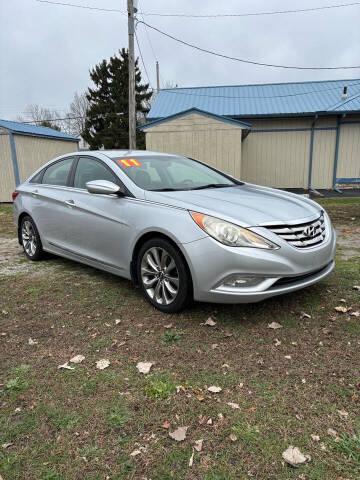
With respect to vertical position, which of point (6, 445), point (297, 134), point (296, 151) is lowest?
point (6, 445)

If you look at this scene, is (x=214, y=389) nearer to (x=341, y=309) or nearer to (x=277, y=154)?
(x=341, y=309)

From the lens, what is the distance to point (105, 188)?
11.9 ft

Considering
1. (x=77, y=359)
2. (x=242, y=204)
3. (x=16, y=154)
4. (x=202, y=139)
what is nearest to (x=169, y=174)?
(x=242, y=204)

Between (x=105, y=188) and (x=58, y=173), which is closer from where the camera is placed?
(x=105, y=188)

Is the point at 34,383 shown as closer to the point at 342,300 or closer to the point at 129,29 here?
the point at 342,300

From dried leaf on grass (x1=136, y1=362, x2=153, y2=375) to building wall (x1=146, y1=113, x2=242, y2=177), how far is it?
9.92 m

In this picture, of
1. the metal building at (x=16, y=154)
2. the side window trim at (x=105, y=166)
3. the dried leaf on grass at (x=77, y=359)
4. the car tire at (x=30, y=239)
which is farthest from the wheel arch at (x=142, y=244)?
the metal building at (x=16, y=154)

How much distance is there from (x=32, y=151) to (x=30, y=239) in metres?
9.73

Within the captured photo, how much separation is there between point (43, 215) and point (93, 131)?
29971mm

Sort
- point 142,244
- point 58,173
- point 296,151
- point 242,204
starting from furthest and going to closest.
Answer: point 296,151
point 58,173
point 142,244
point 242,204

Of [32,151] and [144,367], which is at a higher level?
[32,151]

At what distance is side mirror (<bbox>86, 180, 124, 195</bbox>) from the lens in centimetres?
361

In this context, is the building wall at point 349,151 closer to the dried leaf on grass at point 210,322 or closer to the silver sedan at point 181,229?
the silver sedan at point 181,229

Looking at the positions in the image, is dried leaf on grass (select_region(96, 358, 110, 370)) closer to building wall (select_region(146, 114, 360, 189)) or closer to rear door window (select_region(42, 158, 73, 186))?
rear door window (select_region(42, 158, 73, 186))
